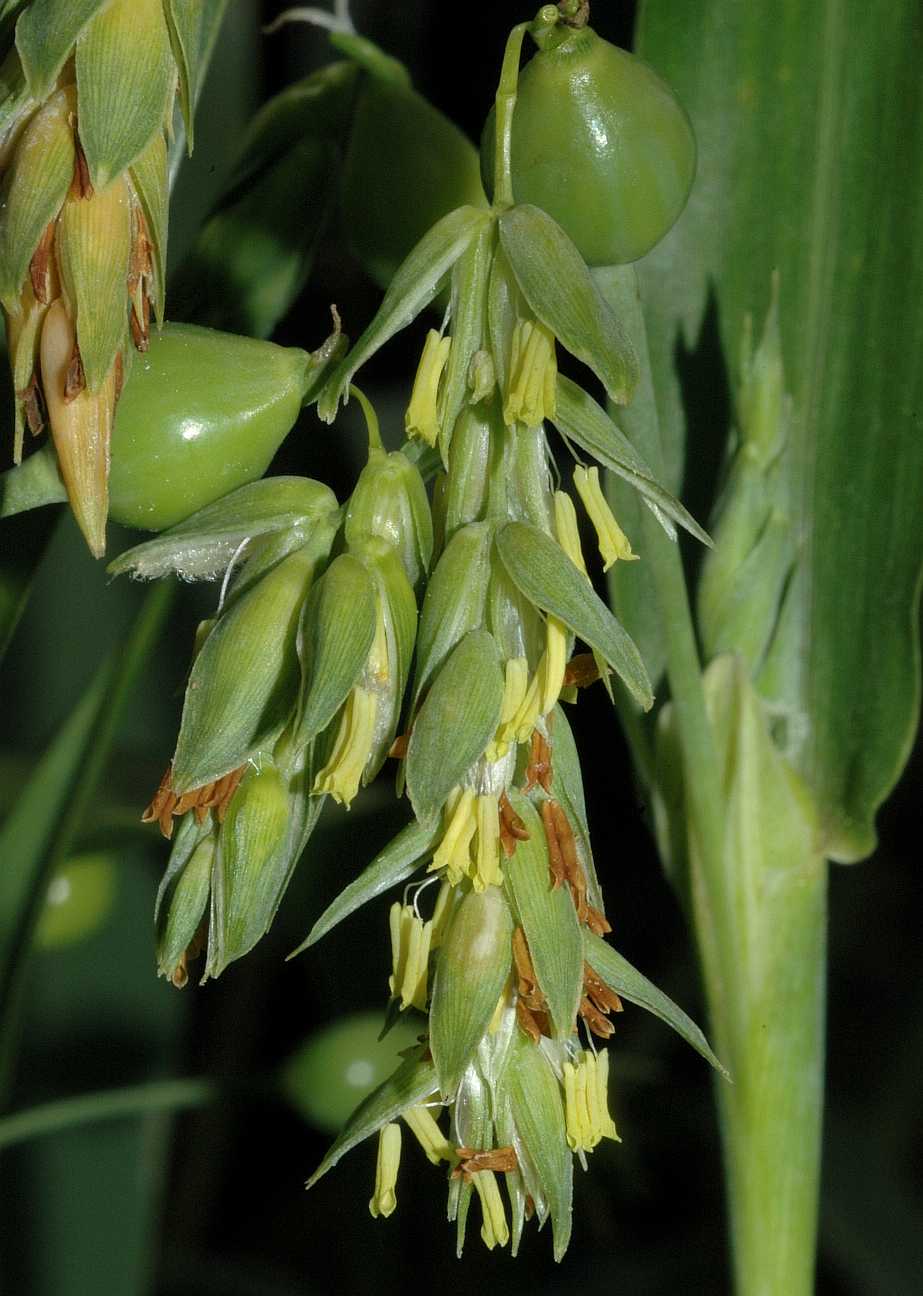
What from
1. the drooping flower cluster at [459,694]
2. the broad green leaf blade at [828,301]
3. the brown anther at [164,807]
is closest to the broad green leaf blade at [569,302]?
the drooping flower cluster at [459,694]

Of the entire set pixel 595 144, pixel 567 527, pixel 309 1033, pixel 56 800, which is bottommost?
pixel 309 1033

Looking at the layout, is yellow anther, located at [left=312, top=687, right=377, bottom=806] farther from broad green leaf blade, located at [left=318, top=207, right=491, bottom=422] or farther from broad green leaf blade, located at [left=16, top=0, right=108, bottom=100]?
broad green leaf blade, located at [left=16, top=0, right=108, bottom=100]

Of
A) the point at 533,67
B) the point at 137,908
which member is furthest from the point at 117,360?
the point at 137,908

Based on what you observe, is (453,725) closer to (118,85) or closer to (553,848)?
Result: (553,848)

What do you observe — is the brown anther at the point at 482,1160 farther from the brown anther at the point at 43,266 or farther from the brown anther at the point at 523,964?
the brown anther at the point at 43,266

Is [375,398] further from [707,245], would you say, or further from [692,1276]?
[692,1276]

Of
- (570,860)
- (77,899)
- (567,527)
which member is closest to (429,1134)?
(570,860)
